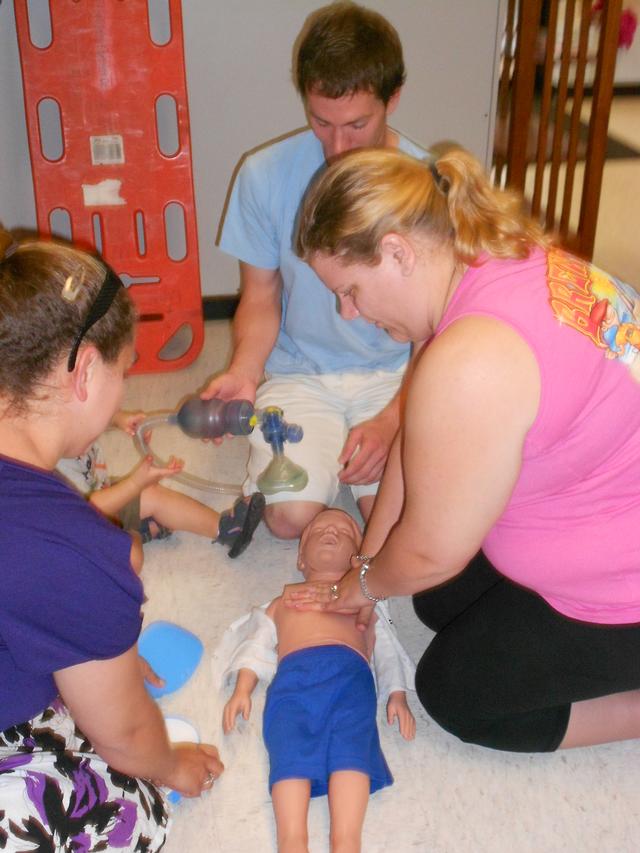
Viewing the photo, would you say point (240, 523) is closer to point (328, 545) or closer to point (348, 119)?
point (328, 545)

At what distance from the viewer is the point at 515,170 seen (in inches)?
105

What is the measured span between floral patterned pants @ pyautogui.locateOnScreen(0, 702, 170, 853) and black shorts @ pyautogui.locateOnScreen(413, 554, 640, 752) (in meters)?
0.50

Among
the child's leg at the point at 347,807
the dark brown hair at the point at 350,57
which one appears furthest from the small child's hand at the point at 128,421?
the child's leg at the point at 347,807

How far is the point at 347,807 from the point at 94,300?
82 centimetres

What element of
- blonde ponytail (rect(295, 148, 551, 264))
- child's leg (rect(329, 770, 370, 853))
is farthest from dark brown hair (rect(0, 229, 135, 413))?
child's leg (rect(329, 770, 370, 853))

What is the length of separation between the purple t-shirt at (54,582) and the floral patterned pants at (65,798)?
11 cm

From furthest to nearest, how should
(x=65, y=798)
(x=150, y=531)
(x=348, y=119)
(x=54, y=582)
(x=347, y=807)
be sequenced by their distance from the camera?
(x=150, y=531) → (x=348, y=119) → (x=347, y=807) → (x=65, y=798) → (x=54, y=582)

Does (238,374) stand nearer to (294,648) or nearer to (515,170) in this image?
(294,648)

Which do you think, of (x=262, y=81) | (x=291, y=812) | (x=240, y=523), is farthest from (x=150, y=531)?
(x=262, y=81)

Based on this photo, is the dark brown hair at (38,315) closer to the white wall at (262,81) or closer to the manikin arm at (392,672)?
the manikin arm at (392,672)

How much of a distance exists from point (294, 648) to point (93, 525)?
69 centimetres

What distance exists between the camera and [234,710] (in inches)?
59.0

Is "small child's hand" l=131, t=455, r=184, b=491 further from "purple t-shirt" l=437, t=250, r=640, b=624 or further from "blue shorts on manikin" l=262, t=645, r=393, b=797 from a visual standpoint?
"purple t-shirt" l=437, t=250, r=640, b=624

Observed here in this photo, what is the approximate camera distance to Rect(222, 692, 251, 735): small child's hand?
58.8 inches
